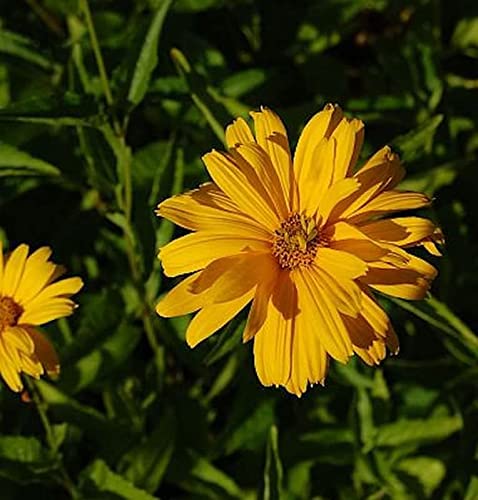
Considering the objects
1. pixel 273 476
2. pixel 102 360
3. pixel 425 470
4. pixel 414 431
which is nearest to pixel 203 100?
pixel 102 360

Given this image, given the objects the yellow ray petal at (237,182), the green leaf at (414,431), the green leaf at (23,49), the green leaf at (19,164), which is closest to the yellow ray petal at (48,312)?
the green leaf at (19,164)

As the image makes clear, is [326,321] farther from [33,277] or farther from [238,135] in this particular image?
[33,277]

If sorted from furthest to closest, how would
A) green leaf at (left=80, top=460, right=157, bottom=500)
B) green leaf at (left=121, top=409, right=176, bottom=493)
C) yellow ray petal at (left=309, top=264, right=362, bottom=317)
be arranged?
green leaf at (left=121, top=409, right=176, bottom=493) → green leaf at (left=80, top=460, right=157, bottom=500) → yellow ray petal at (left=309, top=264, right=362, bottom=317)

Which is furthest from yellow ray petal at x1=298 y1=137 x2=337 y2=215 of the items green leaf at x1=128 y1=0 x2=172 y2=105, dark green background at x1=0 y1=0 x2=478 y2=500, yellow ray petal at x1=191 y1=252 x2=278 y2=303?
green leaf at x1=128 y1=0 x2=172 y2=105

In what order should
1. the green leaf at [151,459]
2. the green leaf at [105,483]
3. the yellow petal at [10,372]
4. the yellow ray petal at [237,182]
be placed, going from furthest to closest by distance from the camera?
1. the green leaf at [151,459]
2. the green leaf at [105,483]
3. the yellow petal at [10,372]
4. the yellow ray petal at [237,182]

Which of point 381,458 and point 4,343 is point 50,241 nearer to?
point 4,343

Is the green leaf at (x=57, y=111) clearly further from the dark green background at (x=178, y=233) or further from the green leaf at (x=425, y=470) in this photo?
the green leaf at (x=425, y=470)

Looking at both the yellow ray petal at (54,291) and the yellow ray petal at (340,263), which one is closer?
the yellow ray petal at (340,263)

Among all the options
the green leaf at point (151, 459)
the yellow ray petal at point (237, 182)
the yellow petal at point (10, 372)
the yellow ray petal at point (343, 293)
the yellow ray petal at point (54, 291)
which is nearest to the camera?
the yellow ray petal at point (343, 293)

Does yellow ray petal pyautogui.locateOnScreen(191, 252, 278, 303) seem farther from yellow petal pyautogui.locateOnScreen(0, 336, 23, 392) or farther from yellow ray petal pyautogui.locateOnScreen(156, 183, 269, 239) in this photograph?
yellow petal pyautogui.locateOnScreen(0, 336, 23, 392)
